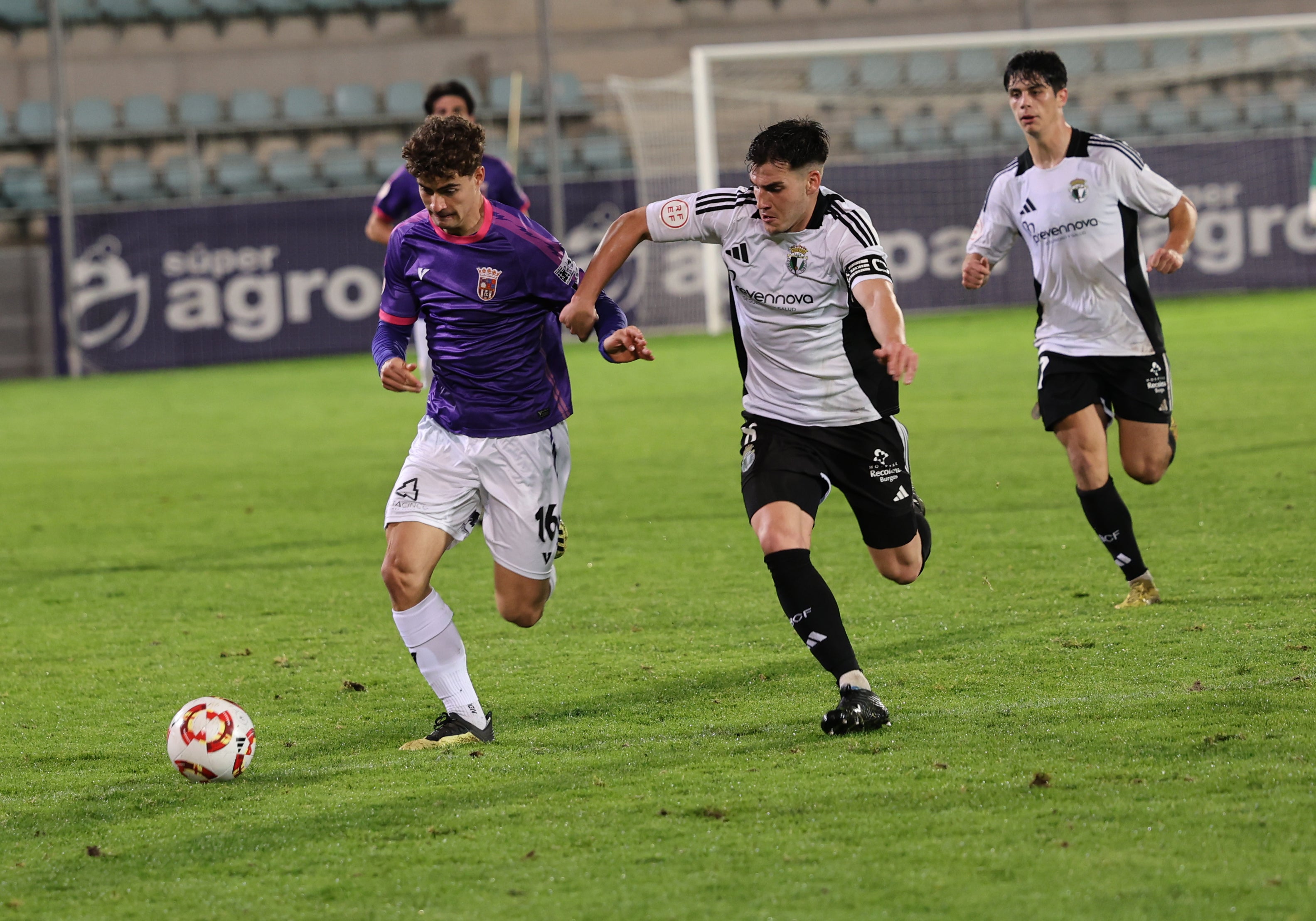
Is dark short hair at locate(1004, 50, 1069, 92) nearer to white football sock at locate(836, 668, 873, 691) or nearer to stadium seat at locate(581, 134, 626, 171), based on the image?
white football sock at locate(836, 668, 873, 691)

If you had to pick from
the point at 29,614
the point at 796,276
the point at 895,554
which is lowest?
the point at 29,614

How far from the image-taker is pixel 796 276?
505 centimetres

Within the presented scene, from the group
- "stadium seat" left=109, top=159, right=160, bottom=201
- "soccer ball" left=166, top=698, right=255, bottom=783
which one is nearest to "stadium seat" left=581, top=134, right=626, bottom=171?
"stadium seat" left=109, top=159, right=160, bottom=201

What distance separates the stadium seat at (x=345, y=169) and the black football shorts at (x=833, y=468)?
20.3 m

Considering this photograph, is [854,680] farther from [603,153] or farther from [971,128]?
[971,128]

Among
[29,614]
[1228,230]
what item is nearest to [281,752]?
[29,614]

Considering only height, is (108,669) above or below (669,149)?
below

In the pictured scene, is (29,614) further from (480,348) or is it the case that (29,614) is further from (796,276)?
(796,276)

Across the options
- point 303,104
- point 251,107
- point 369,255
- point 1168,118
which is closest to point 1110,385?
point 369,255

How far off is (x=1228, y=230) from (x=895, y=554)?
62.6 ft

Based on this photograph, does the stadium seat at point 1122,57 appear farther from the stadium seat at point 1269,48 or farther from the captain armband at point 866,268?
the captain armband at point 866,268

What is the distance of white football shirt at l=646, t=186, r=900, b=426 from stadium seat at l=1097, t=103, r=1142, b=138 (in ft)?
66.9

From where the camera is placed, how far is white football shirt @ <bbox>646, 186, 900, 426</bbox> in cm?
505

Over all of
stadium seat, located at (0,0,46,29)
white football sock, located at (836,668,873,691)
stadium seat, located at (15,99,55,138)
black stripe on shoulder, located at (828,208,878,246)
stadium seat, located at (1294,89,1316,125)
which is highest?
stadium seat, located at (0,0,46,29)
